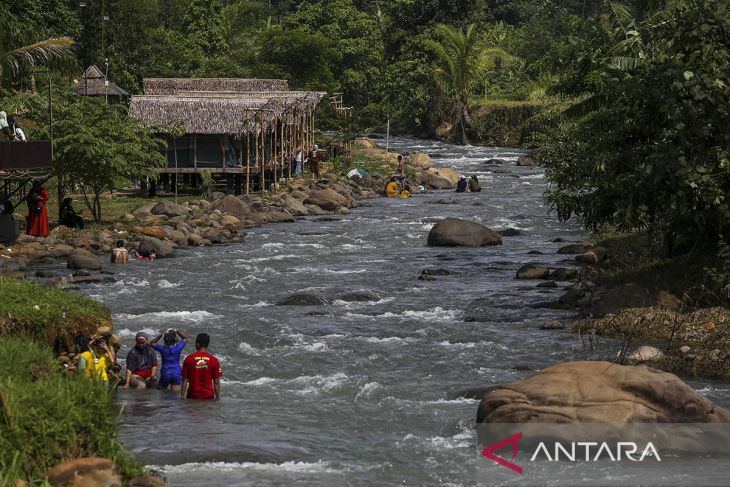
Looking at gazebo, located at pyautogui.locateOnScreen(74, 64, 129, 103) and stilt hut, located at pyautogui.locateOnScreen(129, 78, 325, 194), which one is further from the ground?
gazebo, located at pyautogui.locateOnScreen(74, 64, 129, 103)

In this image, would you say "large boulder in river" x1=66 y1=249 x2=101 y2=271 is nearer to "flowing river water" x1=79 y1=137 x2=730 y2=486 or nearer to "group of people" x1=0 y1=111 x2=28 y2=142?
"flowing river water" x1=79 y1=137 x2=730 y2=486

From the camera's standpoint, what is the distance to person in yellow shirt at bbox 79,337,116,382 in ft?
50.5

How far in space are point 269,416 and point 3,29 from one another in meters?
17.0

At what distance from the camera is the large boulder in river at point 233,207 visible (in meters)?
37.6

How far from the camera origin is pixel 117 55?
58469 mm

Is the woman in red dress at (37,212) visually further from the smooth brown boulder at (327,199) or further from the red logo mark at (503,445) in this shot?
the red logo mark at (503,445)

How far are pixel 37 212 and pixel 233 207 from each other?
7.96m

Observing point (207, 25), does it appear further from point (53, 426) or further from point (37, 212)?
point (53, 426)

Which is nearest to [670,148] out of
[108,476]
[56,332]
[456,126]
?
[56,332]

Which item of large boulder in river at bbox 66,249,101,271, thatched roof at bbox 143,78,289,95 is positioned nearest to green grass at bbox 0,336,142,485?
large boulder in river at bbox 66,249,101,271

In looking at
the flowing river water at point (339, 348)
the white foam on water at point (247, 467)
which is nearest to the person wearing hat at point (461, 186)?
the flowing river water at point (339, 348)

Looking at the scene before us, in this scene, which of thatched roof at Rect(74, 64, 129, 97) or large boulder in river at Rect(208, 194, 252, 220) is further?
thatched roof at Rect(74, 64, 129, 97)

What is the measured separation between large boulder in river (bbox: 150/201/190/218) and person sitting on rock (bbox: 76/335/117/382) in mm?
19051

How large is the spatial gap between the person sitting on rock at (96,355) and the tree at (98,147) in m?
15.6
